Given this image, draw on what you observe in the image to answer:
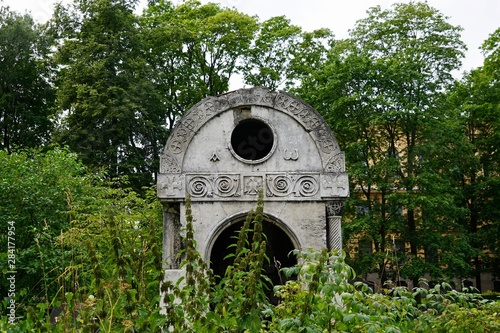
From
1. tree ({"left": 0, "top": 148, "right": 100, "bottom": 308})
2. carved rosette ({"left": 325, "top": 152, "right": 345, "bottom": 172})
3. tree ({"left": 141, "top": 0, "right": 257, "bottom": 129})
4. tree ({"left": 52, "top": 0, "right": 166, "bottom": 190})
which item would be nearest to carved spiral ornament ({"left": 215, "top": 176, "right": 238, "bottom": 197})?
carved rosette ({"left": 325, "top": 152, "right": 345, "bottom": 172})

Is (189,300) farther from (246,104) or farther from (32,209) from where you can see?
(32,209)

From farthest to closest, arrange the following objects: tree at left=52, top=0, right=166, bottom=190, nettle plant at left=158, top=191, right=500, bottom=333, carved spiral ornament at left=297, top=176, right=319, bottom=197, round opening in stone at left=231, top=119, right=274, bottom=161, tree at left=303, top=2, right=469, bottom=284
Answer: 1. tree at left=52, top=0, right=166, bottom=190
2. tree at left=303, top=2, right=469, bottom=284
3. round opening in stone at left=231, top=119, right=274, bottom=161
4. carved spiral ornament at left=297, top=176, right=319, bottom=197
5. nettle plant at left=158, top=191, right=500, bottom=333

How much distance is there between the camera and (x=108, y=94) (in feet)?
81.6

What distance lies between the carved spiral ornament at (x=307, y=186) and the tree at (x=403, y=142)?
12.1 metres

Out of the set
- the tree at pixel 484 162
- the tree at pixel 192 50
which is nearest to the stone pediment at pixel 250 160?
the tree at pixel 484 162

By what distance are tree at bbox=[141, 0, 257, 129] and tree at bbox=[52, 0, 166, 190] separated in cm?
187

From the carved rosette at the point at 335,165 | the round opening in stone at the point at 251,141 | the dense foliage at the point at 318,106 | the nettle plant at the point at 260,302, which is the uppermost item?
the dense foliage at the point at 318,106

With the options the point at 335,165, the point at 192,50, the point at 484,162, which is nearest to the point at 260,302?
the point at 335,165

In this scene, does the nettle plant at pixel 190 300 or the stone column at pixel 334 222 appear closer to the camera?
the nettle plant at pixel 190 300

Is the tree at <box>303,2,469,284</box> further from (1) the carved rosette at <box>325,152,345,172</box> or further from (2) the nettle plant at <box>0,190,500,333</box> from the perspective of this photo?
(2) the nettle plant at <box>0,190,500,333</box>

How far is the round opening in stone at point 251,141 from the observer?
10766mm

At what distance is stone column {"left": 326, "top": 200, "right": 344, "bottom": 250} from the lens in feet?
32.0

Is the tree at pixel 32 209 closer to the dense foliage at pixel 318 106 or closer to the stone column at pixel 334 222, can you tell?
the dense foliage at pixel 318 106

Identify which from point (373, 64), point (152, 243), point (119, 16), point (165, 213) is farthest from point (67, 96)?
point (152, 243)
